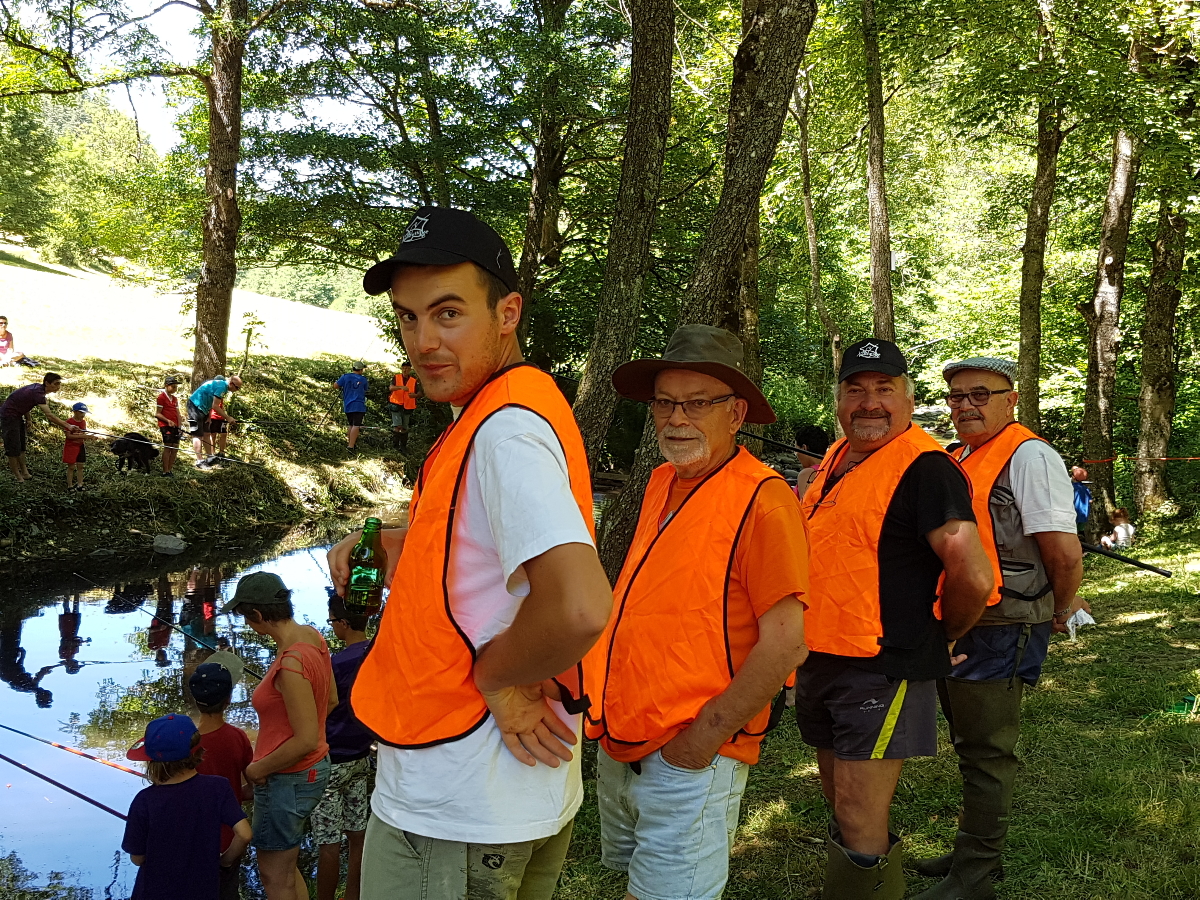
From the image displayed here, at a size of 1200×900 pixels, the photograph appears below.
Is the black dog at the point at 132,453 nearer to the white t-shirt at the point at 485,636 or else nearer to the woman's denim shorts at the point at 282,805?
the woman's denim shorts at the point at 282,805

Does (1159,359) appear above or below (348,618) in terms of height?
above

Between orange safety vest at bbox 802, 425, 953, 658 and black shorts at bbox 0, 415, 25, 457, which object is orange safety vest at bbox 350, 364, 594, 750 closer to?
orange safety vest at bbox 802, 425, 953, 658

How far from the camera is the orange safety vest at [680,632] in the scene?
273 centimetres

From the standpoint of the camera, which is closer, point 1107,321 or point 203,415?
point 1107,321

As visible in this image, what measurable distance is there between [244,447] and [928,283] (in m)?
28.2

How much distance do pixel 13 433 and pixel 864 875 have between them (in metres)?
15.4

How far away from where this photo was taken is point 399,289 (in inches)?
78.3

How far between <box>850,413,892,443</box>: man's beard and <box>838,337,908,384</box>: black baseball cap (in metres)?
0.19

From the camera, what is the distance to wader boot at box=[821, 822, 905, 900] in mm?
3229

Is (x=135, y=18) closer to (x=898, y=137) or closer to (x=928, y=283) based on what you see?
(x=898, y=137)

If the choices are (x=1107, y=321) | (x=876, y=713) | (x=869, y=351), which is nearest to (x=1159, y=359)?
(x=1107, y=321)

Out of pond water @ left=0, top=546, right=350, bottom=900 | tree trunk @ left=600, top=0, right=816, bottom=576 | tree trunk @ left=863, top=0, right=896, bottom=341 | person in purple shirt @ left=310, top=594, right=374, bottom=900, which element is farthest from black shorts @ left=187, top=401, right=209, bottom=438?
person in purple shirt @ left=310, top=594, right=374, bottom=900

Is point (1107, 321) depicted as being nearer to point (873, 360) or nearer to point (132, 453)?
point (873, 360)

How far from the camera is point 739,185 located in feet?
19.2
